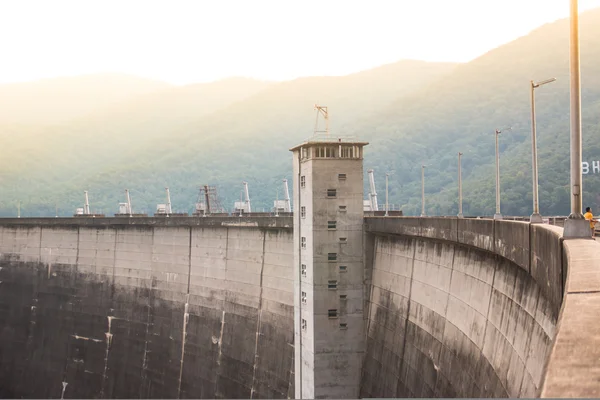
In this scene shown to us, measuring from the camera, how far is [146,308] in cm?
6053

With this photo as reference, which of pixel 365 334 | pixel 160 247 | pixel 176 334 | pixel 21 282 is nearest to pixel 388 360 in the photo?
pixel 365 334

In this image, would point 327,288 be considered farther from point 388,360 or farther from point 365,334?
point 388,360

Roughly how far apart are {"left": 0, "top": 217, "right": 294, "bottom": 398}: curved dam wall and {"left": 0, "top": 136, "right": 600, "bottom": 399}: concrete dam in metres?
0.14

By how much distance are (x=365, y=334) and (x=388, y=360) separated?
4.88m

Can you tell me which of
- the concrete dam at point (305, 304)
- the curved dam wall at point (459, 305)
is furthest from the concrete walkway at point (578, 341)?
the curved dam wall at point (459, 305)

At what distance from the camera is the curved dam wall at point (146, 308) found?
49406 mm

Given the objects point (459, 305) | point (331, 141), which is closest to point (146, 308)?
point (331, 141)

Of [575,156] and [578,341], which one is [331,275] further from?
[578,341]

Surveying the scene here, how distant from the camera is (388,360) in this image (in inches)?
1426

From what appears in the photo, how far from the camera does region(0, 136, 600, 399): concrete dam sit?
1856 cm

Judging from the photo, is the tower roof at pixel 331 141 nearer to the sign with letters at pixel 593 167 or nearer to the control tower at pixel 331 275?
the control tower at pixel 331 275

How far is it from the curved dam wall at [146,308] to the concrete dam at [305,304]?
14cm

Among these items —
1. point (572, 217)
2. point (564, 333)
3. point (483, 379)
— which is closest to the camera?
point (564, 333)

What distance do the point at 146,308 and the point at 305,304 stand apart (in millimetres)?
22079
